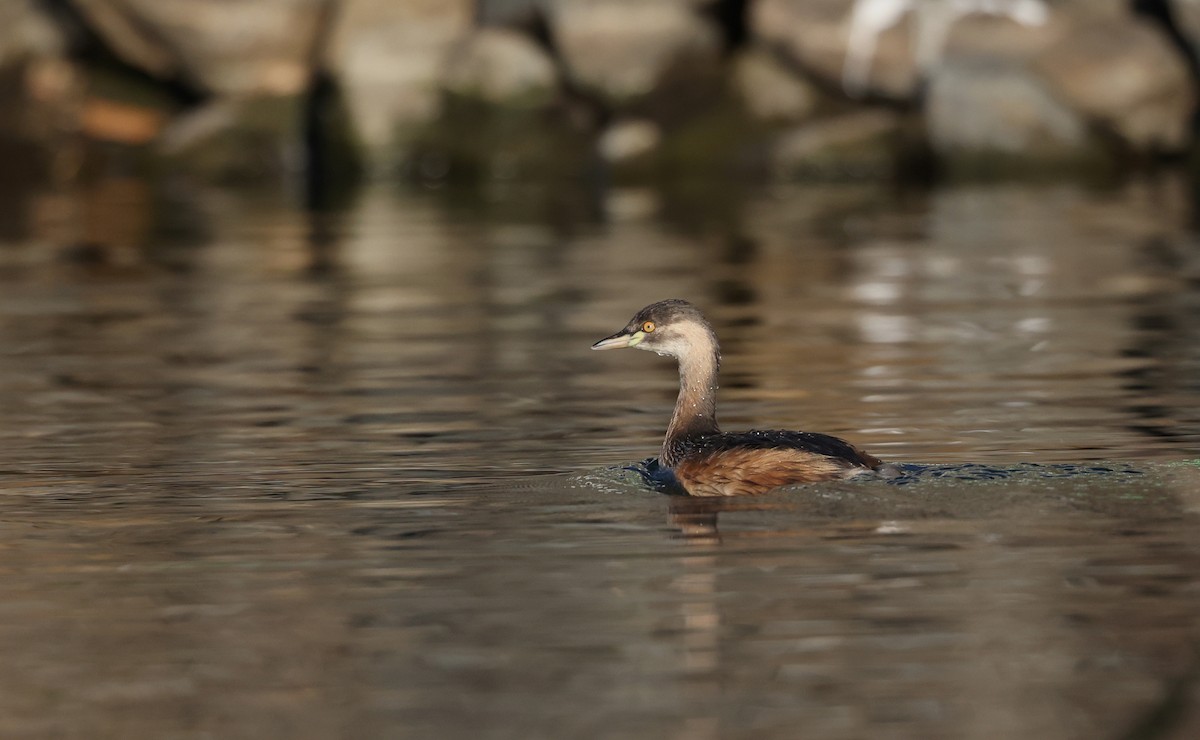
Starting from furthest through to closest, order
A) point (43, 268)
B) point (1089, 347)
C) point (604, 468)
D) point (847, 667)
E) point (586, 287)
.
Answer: point (43, 268), point (586, 287), point (1089, 347), point (604, 468), point (847, 667)

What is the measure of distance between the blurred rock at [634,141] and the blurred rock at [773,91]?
1379mm

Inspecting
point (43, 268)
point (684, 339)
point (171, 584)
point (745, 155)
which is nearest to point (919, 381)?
point (684, 339)

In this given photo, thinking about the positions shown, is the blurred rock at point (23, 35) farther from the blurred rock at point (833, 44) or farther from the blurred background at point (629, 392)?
the blurred rock at point (833, 44)

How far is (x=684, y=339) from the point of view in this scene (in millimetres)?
9680

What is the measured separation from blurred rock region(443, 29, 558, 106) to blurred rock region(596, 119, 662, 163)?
1344 millimetres

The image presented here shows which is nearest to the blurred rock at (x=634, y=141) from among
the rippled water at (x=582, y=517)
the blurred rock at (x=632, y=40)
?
the blurred rock at (x=632, y=40)

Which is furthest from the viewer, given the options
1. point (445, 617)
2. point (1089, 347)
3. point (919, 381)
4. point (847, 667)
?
point (1089, 347)

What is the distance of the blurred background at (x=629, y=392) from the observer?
5.99 m

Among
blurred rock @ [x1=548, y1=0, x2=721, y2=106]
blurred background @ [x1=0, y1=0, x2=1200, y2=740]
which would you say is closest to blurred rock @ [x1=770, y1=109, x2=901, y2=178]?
blurred background @ [x1=0, y1=0, x2=1200, y2=740]

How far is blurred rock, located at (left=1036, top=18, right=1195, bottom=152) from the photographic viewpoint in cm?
2966

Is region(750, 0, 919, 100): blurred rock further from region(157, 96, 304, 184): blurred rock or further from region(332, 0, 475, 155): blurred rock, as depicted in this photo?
region(157, 96, 304, 184): blurred rock

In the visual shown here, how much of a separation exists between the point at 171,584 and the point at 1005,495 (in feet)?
9.89

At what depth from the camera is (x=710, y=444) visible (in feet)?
29.1

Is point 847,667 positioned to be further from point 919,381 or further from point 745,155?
point 745,155
